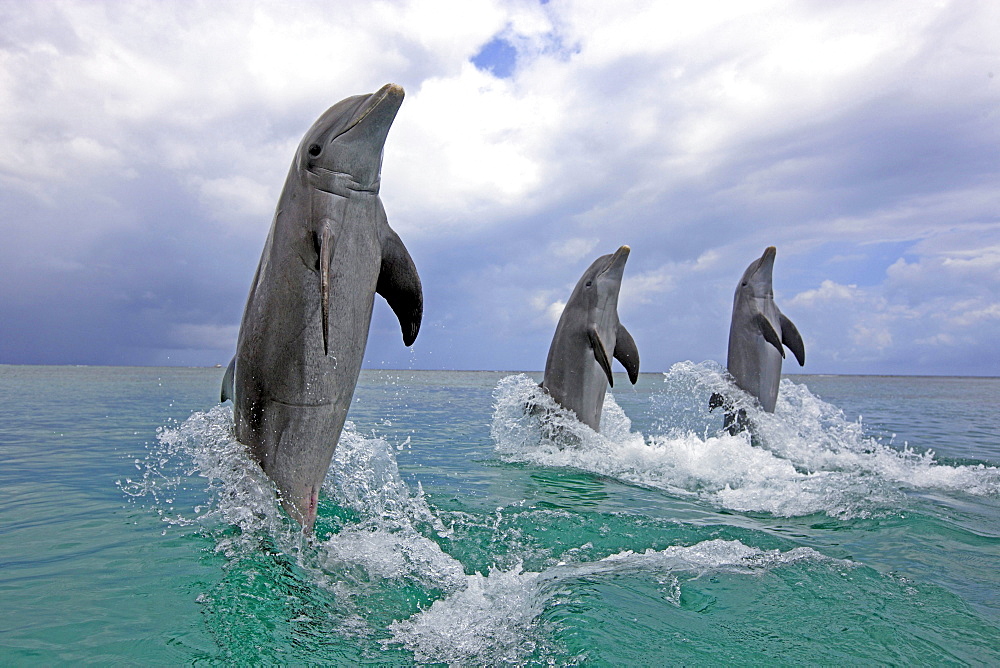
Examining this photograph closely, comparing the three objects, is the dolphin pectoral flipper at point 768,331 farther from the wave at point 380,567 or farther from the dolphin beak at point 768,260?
the wave at point 380,567

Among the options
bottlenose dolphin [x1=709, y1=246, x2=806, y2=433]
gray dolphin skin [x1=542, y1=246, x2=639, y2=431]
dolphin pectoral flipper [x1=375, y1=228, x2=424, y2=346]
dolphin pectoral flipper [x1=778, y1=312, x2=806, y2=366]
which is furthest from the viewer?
dolphin pectoral flipper [x1=778, y1=312, x2=806, y2=366]

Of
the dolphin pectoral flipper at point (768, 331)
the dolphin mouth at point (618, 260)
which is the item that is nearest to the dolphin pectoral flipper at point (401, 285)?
the dolphin mouth at point (618, 260)

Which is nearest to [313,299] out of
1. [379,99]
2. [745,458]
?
[379,99]

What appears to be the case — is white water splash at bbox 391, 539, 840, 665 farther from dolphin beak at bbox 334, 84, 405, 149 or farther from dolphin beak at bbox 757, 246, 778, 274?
dolphin beak at bbox 757, 246, 778, 274

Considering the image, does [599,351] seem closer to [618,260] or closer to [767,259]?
[618,260]

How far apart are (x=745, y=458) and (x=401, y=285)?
272 inches

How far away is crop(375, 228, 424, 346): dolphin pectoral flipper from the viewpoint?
16.7ft

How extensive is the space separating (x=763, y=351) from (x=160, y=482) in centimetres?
984

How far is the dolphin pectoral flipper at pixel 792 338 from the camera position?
1329 centimetres

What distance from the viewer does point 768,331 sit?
39.8ft

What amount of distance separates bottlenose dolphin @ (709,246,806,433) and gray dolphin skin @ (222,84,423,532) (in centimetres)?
877

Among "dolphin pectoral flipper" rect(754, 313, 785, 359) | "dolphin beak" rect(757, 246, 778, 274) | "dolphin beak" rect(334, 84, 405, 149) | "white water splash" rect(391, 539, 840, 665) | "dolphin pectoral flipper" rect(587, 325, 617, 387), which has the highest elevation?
"dolphin beak" rect(757, 246, 778, 274)

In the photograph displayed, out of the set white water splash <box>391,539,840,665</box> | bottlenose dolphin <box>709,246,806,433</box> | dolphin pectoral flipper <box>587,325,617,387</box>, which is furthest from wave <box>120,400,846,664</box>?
bottlenose dolphin <box>709,246,806,433</box>

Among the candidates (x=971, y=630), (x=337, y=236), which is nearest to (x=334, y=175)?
(x=337, y=236)
